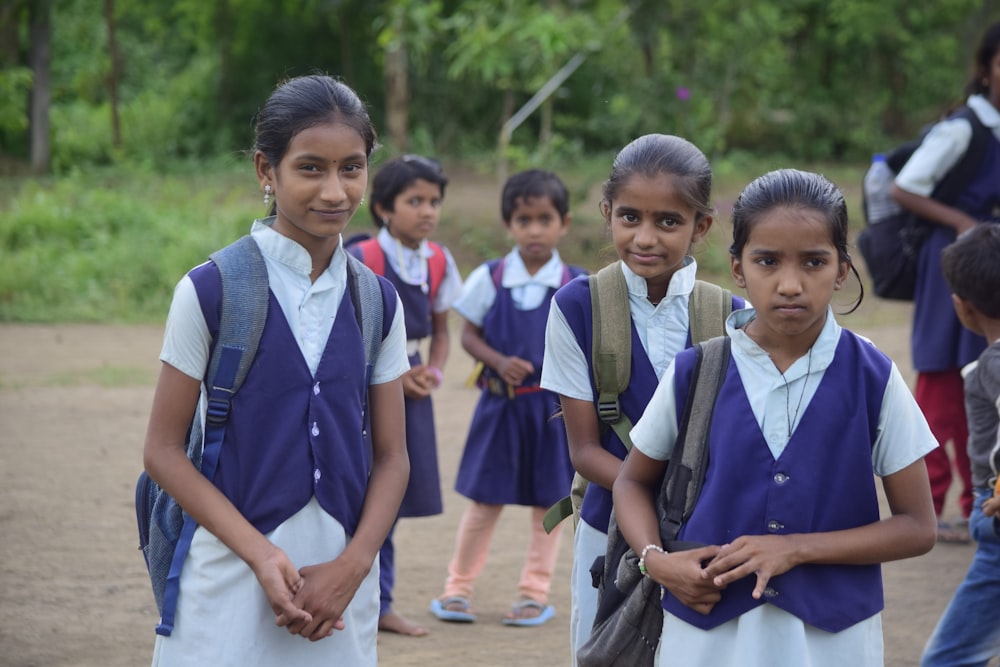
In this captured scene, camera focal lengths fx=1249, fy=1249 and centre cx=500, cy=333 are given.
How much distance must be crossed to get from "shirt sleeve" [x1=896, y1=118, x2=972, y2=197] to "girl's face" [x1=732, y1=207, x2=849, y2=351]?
3305mm

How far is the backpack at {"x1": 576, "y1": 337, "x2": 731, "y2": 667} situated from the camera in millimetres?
2379

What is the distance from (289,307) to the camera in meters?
2.53

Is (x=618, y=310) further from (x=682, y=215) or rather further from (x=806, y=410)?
(x=806, y=410)

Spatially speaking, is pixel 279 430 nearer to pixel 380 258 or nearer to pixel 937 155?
pixel 380 258

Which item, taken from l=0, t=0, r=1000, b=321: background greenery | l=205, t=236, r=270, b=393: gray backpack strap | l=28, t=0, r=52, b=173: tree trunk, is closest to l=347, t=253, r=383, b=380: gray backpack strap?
l=205, t=236, r=270, b=393: gray backpack strap

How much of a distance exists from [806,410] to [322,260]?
1.04 metres

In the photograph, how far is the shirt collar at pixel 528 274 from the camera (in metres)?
4.79

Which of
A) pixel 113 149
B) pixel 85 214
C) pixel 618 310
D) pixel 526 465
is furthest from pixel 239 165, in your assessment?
pixel 618 310

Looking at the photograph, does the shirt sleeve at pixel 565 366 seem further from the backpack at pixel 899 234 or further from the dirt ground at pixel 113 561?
the backpack at pixel 899 234

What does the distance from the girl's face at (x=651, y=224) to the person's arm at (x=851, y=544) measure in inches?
29.7

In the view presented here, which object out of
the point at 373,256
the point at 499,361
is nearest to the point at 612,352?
the point at 499,361

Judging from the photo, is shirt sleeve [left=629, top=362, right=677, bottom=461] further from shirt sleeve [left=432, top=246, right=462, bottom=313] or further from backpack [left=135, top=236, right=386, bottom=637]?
shirt sleeve [left=432, top=246, right=462, bottom=313]

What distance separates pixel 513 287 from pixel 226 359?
2.45 metres

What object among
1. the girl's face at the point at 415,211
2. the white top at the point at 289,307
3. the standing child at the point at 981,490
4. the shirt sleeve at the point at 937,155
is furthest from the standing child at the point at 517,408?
the white top at the point at 289,307
